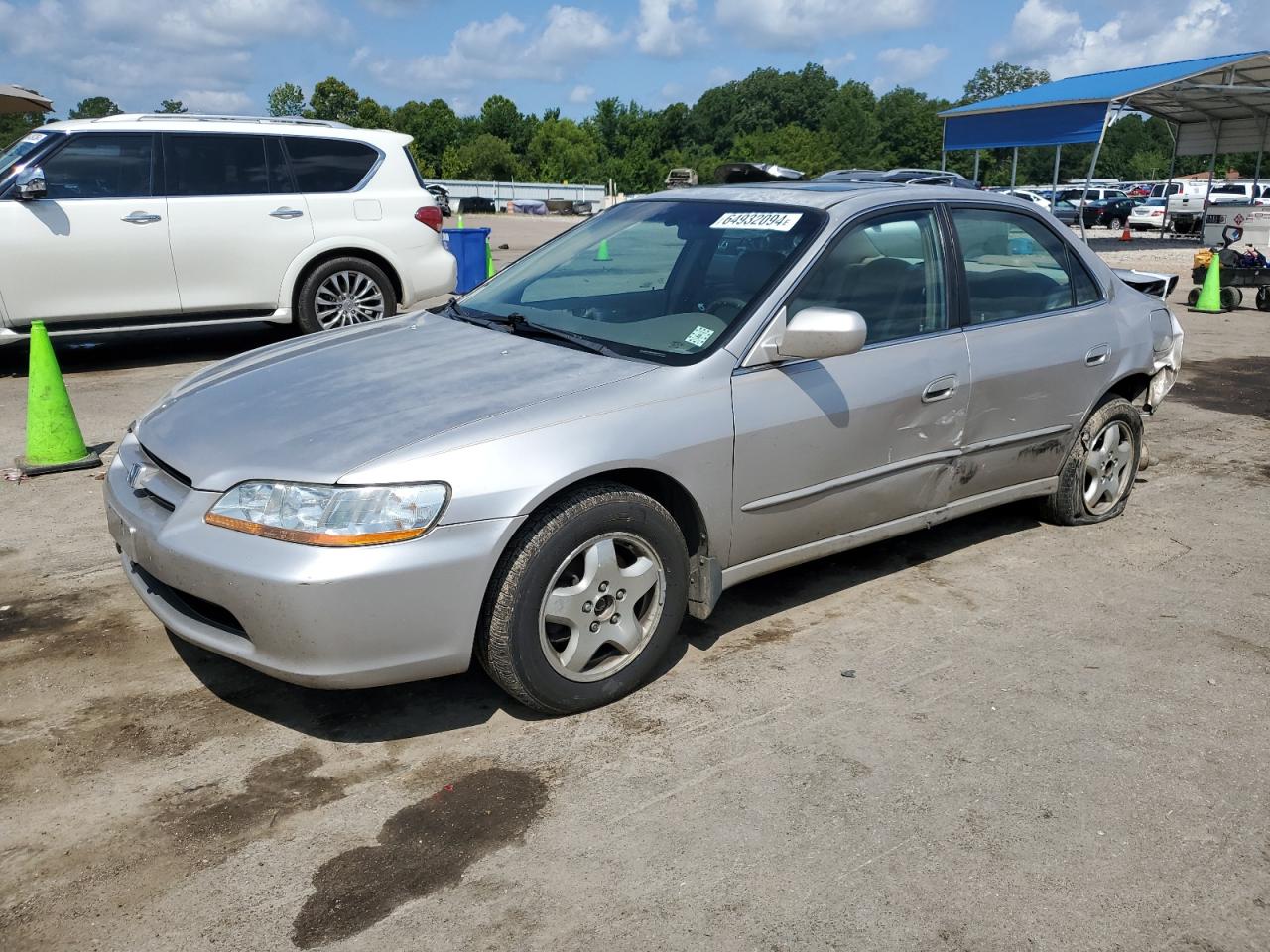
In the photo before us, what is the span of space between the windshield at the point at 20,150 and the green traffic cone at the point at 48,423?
9.09 feet

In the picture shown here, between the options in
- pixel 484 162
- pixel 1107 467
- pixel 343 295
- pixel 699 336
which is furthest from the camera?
pixel 484 162

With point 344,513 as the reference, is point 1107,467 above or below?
below

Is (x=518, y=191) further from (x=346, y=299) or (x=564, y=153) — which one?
(x=346, y=299)

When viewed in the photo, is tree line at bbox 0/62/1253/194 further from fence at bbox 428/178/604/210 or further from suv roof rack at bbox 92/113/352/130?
suv roof rack at bbox 92/113/352/130

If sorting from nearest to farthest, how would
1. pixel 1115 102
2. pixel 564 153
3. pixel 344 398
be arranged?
pixel 344 398, pixel 1115 102, pixel 564 153

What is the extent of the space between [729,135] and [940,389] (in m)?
139

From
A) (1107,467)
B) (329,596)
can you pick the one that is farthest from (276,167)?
(329,596)

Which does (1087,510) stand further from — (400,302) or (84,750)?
(400,302)

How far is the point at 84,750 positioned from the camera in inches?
124

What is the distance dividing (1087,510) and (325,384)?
367 centimetres

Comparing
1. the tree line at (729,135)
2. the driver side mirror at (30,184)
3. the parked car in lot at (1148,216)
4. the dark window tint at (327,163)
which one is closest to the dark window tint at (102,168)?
the driver side mirror at (30,184)

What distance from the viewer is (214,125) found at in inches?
342

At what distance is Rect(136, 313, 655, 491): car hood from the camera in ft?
10.2

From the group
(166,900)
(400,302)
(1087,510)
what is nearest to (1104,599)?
(1087,510)
